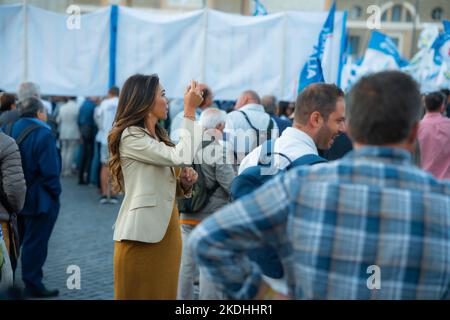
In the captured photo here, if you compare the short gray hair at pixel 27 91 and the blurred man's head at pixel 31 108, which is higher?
the short gray hair at pixel 27 91

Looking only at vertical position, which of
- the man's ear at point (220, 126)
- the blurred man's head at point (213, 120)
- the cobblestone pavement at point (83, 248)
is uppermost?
the blurred man's head at point (213, 120)

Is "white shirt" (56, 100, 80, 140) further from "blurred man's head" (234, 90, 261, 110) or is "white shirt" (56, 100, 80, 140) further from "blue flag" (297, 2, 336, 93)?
"blue flag" (297, 2, 336, 93)

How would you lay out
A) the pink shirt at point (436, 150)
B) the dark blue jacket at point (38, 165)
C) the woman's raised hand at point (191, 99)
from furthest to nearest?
the pink shirt at point (436, 150)
the dark blue jacket at point (38, 165)
the woman's raised hand at point (191, 99)

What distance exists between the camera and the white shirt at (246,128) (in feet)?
19.9

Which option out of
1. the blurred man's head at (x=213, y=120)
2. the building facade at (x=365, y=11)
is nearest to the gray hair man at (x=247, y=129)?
the blurred man's head at (x=213, y=120)

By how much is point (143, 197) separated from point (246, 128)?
2.86 metres

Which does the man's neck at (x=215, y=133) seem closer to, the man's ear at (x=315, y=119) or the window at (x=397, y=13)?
the man's ear at (x=315, y=119)

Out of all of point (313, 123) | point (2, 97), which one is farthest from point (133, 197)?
point (2, 97)

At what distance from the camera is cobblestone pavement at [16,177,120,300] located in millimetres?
6020

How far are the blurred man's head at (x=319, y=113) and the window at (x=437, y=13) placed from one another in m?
52.5

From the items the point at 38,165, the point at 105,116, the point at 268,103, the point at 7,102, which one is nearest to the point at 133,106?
the point at 38,165

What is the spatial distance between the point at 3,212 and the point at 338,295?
10.9 feet

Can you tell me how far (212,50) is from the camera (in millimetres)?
7766

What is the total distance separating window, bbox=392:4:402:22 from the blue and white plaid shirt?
180 feet
